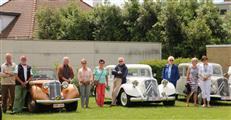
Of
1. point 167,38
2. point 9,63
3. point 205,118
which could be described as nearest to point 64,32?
point 167,38

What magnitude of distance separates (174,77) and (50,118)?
6664mm

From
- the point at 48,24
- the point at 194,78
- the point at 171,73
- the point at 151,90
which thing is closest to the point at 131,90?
the point at 151,90

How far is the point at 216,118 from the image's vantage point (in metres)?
14.8

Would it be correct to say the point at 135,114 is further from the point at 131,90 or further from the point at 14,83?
the point at 14,83

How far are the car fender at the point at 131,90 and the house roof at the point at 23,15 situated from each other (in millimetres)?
22106

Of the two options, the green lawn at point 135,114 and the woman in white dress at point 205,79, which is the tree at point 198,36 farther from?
the green lawn at point 135,114

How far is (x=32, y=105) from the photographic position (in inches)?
649

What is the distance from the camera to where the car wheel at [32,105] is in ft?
53.8

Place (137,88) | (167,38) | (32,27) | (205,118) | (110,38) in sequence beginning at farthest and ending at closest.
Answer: (32,27) < (110,38) < (167,38) < (137,88) < (205,118)

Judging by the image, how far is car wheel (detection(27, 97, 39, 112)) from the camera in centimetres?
1641

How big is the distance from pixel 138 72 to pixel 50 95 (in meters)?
4.65

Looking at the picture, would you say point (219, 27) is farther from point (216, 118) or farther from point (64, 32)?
point (216, 118)

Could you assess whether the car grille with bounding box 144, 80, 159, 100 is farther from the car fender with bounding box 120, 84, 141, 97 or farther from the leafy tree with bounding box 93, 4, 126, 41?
the leafy tree with bounding box 93, 4, 126, 41

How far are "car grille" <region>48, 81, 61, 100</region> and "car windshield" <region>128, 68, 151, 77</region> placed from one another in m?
3.91
